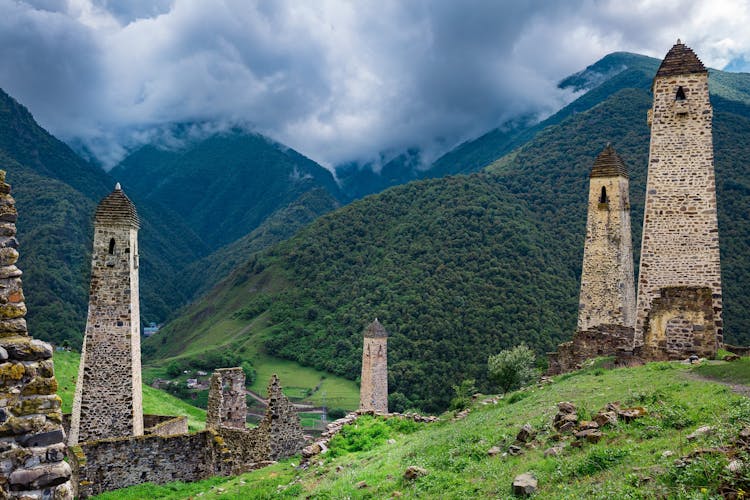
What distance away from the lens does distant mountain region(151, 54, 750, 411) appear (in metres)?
49.0

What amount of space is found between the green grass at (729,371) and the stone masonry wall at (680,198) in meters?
4.95

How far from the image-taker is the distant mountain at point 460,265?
49.0 metres

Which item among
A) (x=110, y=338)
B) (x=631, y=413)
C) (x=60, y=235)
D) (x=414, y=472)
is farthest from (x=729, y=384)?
(x=60, y=235)

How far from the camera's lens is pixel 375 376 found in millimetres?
28953

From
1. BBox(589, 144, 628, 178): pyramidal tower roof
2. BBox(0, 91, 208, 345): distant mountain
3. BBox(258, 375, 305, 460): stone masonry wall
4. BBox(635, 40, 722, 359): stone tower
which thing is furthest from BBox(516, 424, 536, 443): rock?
BBox(0, 91, 208, 345): distant mountain

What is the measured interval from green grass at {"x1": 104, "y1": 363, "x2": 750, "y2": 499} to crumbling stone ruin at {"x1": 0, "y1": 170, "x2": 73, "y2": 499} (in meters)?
4.79

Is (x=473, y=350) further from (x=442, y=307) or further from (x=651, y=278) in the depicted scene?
(x=651, y=278)

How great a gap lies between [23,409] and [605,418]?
704 centimetres

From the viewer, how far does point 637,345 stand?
16.2 meters

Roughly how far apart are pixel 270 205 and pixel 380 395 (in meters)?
153

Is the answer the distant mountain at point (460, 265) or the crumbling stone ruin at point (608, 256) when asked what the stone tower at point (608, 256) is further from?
the distant mountain at point (460, 265)

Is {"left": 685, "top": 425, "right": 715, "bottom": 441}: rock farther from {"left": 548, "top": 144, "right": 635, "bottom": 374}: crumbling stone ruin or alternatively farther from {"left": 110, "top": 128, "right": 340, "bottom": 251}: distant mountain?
{"left": 110, "top": 128, "right": 340, "bottom": 251}: distant mountain

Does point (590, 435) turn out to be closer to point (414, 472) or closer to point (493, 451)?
point (493, 451)

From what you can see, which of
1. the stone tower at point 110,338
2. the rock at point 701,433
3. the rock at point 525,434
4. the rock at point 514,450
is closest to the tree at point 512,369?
the stone tower at point 110,338
